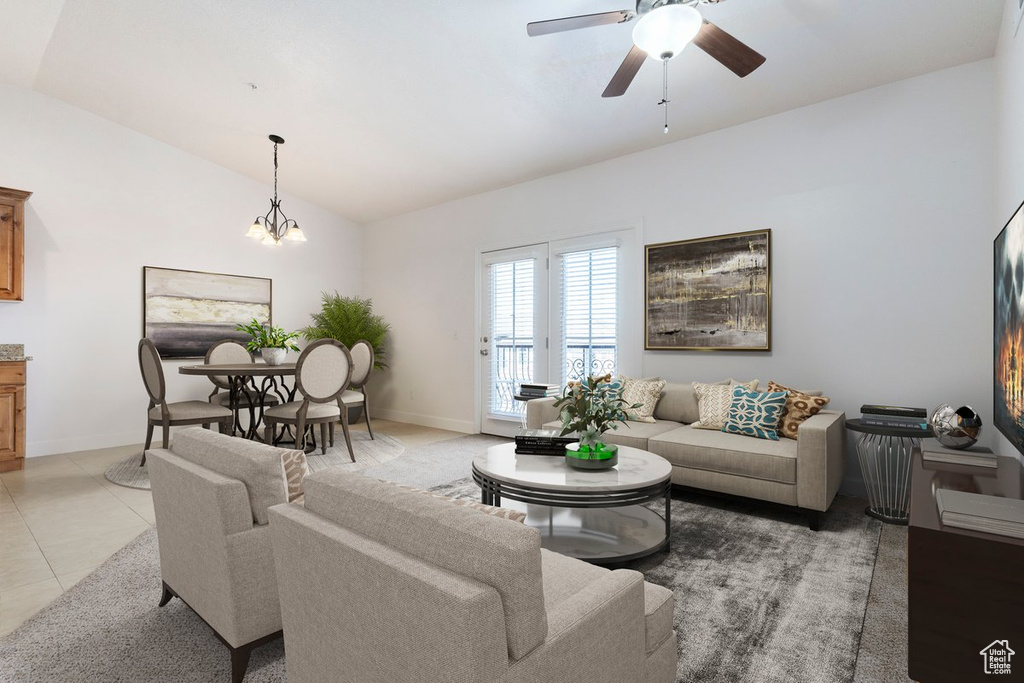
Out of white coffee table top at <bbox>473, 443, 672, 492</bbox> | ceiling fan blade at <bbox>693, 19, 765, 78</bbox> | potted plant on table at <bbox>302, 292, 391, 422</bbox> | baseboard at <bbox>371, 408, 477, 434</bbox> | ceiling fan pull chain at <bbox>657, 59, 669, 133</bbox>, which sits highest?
ceiling fan pull chain at <bbox>657, 59, 669, 133</bbox>

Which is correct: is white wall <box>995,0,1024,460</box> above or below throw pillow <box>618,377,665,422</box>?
above

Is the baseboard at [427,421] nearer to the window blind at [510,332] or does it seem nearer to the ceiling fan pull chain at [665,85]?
the window blind at [510,332]

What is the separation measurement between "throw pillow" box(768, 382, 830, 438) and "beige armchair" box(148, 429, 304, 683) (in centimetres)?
303

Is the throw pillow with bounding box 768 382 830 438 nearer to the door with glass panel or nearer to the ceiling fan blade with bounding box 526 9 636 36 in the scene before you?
the door with glass panel

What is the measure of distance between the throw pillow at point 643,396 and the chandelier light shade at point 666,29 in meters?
2.52

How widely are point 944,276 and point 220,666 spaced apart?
14.0 ft

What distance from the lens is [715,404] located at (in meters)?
3.63

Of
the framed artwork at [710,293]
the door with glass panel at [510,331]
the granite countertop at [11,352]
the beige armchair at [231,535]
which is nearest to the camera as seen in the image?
the beige armchair at [231,535]

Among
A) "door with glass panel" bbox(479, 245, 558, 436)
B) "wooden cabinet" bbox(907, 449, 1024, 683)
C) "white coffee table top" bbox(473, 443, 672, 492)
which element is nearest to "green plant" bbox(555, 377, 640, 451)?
"white coffee table top" bbox(473, 443, 672, 492)

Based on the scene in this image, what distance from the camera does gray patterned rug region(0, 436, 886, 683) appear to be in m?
1.64

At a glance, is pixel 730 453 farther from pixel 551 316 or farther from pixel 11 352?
pixel 11 352

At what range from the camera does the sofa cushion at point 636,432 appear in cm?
348

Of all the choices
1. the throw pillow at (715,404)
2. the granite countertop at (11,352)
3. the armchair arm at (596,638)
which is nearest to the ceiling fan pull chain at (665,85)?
the throw pillow at (715,404)

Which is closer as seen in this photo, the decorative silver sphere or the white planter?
the decorative silver sphere
